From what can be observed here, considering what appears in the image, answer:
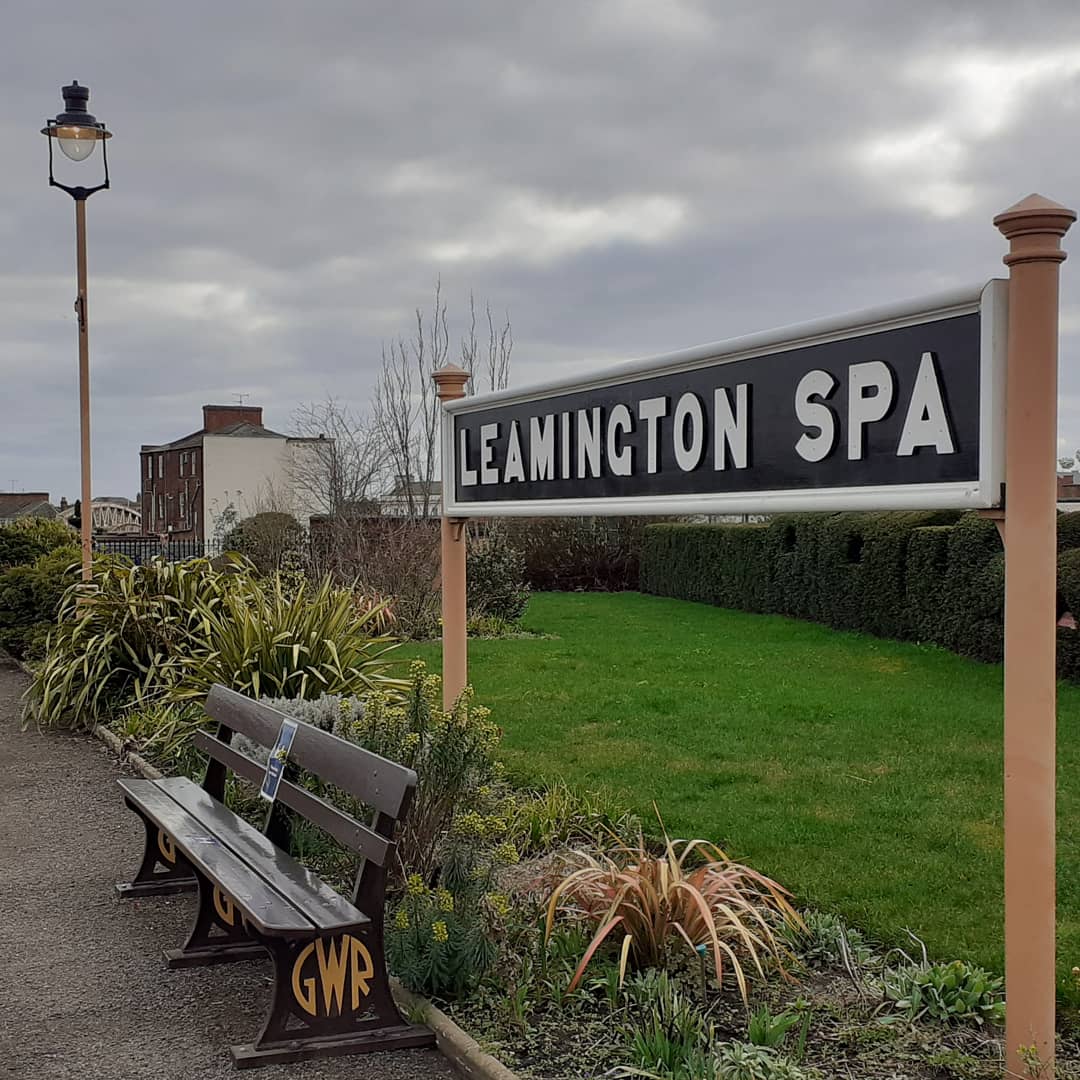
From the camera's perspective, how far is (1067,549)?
11.4 metres

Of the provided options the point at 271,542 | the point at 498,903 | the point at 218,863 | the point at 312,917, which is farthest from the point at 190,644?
the point at 271,542

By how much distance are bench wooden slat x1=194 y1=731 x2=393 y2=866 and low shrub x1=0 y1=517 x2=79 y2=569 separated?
41.3 feet

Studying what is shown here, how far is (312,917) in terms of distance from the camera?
12.7 ft

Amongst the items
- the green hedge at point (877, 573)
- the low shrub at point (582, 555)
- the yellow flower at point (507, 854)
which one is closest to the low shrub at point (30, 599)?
the green hedge at point (877, 573)

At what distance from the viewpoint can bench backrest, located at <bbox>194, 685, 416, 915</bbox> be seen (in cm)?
395

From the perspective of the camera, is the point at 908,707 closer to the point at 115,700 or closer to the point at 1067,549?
the point at 1067,549

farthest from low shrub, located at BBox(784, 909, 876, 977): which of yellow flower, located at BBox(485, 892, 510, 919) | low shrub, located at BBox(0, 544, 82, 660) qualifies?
low shrub, located at BBox(0, 544, 82, 660)

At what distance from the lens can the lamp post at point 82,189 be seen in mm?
11664

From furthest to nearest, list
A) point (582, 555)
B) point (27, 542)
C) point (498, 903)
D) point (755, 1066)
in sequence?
point (582, 555) → point (27, 542) → point (498, 903) → point (755, 1066)

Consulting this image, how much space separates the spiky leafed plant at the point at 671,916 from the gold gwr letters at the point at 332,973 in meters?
0.71

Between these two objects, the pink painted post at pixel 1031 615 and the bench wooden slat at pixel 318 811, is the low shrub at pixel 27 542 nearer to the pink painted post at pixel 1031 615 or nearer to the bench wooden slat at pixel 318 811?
the bench wooden slat at pixel 318 811

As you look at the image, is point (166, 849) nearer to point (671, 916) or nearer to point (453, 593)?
point (453, 593)

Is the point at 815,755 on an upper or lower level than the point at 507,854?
lower

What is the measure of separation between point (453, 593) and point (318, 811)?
2071mm
